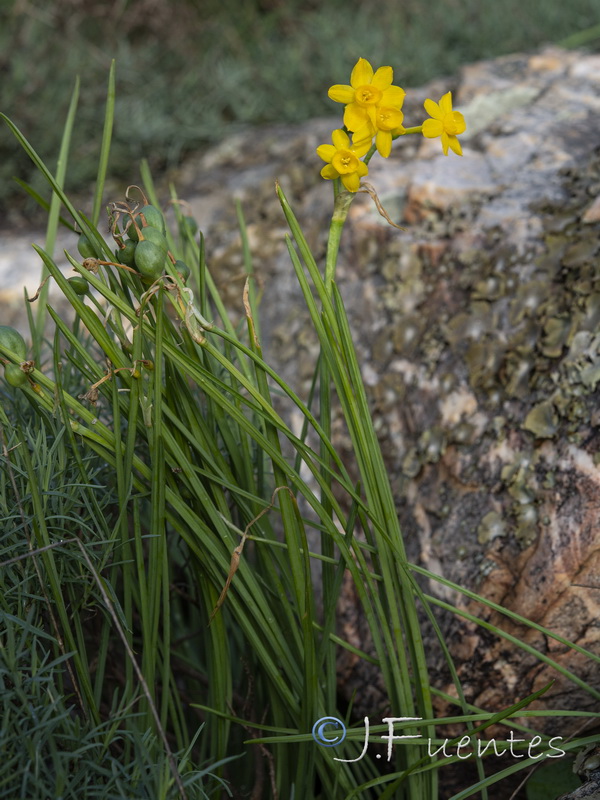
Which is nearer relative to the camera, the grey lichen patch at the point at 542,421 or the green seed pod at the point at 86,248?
the green seed pod at the point at 86,248

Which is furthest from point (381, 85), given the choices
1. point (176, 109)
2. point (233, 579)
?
point (176, 109)

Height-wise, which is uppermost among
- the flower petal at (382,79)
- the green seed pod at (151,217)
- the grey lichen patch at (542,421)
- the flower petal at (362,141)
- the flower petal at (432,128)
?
the flower petal at (382,79)

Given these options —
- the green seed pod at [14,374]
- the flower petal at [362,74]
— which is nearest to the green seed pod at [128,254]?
the green seed pod at [14,374]

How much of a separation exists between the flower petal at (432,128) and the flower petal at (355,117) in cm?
5

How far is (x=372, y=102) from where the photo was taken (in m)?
0.59

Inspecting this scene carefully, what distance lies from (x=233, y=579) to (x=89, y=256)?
345mm

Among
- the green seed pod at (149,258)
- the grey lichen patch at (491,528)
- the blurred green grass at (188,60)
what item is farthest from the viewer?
the blurred green grass at (188,60)

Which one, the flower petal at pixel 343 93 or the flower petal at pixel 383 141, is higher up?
the flower petal at pixel 343 93

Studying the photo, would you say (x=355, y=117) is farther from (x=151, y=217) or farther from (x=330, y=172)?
(x=151, y=217)

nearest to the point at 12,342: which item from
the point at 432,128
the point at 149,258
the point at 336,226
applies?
the point at 149,258

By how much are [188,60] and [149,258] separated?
2.27 metres

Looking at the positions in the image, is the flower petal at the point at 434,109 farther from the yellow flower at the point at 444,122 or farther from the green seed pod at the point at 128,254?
the green seed pod at the point at 128,254

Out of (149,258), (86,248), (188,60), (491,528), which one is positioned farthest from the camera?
(188,60)

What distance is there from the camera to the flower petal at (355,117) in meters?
0.60
